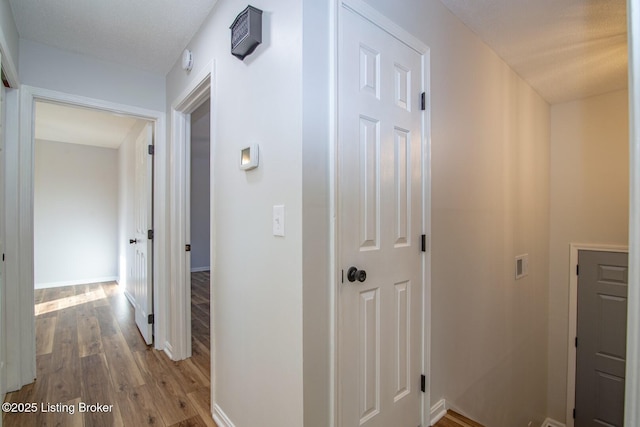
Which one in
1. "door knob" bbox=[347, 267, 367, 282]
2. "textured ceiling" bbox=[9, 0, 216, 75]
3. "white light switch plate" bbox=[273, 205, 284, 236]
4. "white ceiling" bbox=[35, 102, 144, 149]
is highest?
"textured ceiling" bbox=[9, 0, 216, 75]

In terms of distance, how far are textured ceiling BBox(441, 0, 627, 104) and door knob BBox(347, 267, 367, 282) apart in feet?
5.49

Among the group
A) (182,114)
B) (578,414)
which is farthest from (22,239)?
(578,414)

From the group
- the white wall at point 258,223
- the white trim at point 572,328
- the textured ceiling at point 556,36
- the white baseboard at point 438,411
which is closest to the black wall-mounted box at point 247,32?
the white wall at point 258,223

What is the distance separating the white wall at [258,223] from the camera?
1.10 metres

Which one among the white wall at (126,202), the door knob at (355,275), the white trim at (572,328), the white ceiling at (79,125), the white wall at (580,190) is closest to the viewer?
the door knob at (355,275)

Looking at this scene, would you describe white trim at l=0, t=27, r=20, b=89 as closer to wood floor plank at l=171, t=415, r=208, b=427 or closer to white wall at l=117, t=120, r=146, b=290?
white wall at l=117, t=120, r=146, b=290

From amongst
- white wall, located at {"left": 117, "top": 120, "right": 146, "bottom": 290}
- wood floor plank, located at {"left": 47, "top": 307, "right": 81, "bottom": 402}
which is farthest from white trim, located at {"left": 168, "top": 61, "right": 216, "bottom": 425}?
white wall, located at {"left": 117, "top": 120, "right": 146, "bottom": 290}

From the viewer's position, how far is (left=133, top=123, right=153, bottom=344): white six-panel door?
2570 millimetres

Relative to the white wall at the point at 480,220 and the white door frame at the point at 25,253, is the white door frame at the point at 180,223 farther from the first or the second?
the white wall at the point at 480,220

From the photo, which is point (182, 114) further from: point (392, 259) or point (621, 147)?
point (621, 147)

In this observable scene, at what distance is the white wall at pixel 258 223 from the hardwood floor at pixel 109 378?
40cm

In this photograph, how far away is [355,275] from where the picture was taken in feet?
4.01

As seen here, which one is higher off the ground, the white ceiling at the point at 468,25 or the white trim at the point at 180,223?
the white ceiling at the point at 468,25

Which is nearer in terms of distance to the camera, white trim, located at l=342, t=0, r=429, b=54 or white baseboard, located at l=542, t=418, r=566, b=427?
white trim, located at l=342, t=0, r=429, b=54
